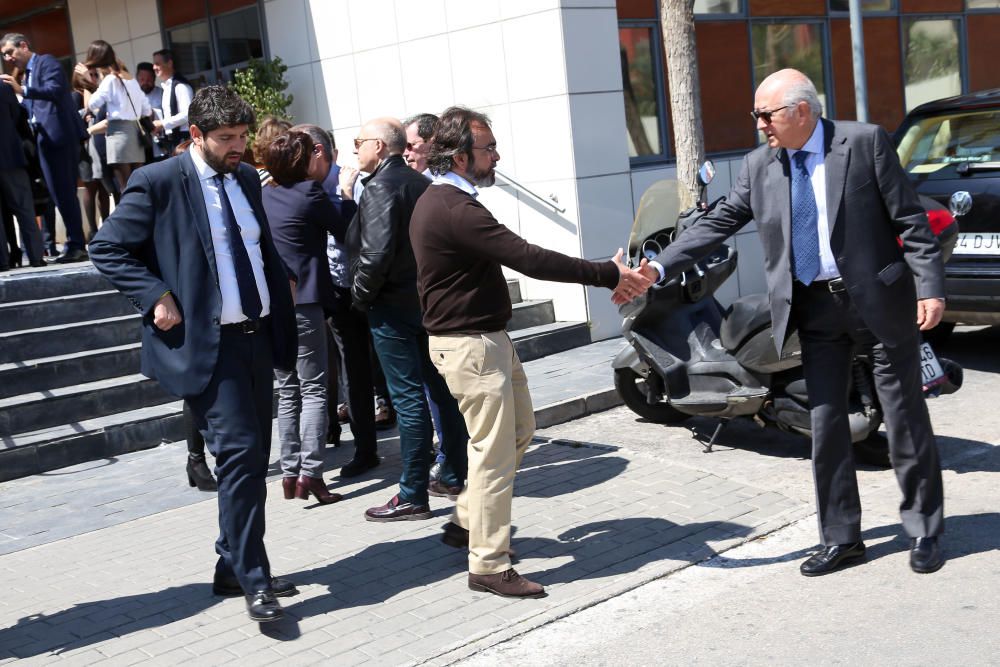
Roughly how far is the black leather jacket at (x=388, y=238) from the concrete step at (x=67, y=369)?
3.44 meters

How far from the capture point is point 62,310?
886 centimetres

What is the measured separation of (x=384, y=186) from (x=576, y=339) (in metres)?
4.68

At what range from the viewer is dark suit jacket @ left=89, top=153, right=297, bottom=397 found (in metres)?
4.44

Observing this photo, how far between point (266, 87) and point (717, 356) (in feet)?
24.3

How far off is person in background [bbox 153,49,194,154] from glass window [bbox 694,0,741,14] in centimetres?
530

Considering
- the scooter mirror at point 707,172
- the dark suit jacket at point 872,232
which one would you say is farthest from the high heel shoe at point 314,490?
the dark suit jacket at point 872,232

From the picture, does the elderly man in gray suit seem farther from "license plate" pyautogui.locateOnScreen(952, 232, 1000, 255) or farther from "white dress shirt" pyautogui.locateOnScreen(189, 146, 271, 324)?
"license plate" pyautogui.locateOnScreen(952, 232, 1000, 255)

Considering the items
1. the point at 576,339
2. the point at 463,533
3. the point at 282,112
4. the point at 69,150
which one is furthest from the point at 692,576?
the point at 282,112

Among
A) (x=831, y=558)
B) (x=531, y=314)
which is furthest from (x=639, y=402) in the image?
(x=531, y=314)

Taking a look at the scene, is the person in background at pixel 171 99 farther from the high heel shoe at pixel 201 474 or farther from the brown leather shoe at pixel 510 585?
the brown leather shoe at pixel 510 585

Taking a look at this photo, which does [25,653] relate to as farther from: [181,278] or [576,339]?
[576,339]

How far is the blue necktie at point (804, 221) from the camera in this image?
459cm

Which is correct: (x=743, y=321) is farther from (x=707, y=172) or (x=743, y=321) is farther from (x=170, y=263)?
(x=170, y=263)

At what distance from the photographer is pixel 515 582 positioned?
4.62 meters
